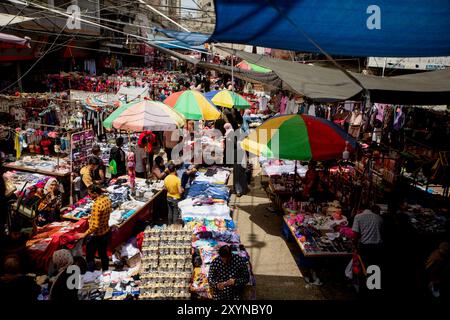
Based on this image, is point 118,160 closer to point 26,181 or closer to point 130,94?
point 26,181

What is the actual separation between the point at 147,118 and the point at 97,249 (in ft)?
13.2

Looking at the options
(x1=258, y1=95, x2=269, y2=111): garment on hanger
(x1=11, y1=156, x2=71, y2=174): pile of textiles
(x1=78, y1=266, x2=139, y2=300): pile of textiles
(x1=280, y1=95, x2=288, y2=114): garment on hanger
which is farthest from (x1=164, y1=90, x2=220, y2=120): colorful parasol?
(x1=258, y1=95, x2=269, y2=111): garment on hanger

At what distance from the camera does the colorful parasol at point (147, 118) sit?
929 cm

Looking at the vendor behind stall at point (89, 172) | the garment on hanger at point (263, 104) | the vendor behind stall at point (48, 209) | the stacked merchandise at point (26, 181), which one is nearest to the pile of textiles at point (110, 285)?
the vendor behind stall at point (48, 209)

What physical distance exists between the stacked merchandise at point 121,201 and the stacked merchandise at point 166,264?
1880 millimetres

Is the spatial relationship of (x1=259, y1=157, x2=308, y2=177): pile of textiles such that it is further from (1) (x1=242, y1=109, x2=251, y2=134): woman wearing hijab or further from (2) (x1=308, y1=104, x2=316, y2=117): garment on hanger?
(2) (x1=308, y1=104, x2=316, y2=117): garment on hanger

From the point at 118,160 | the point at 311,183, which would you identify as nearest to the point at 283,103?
the point at 311,183

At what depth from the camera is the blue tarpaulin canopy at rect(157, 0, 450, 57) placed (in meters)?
3.71

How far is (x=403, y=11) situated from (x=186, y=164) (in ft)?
29.0

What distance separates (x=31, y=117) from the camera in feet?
42.8

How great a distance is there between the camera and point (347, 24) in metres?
3.96

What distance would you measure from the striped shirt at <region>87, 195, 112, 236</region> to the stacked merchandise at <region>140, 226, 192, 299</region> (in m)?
1.01

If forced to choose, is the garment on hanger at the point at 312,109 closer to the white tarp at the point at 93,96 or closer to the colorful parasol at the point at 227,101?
Answer: the colorful parasol at the point at 227,101
